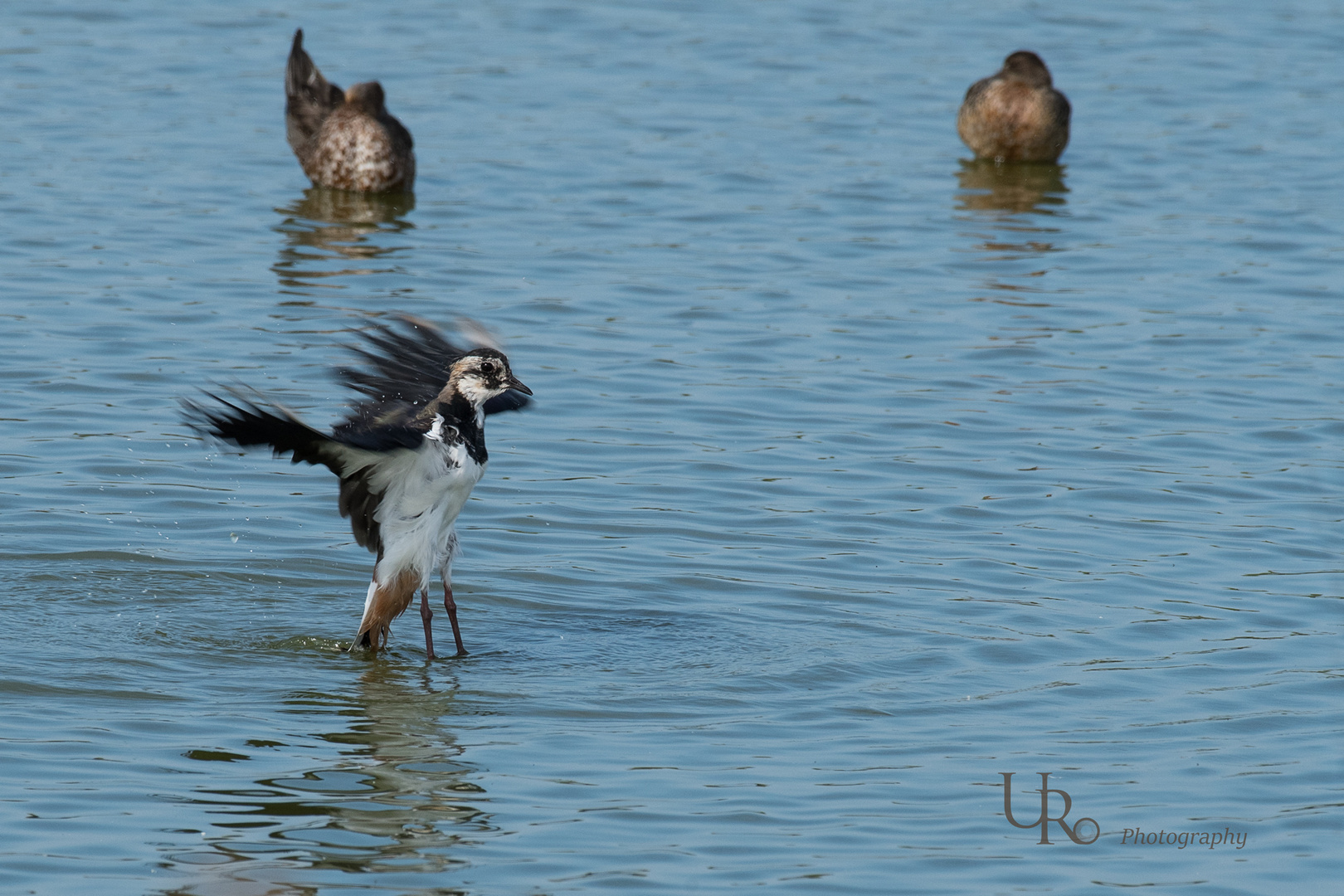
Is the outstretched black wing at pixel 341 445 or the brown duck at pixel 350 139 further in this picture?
the brown duck at pixel 350 139

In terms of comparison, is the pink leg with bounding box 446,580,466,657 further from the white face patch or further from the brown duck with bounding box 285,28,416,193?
the brown duck with bounding box 285,28,416,193

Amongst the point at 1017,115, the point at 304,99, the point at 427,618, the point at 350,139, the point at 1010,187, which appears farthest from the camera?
the point at 1017,115

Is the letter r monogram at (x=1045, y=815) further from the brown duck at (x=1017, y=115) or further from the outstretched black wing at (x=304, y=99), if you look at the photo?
the brown duck at (x=1017, y=115)

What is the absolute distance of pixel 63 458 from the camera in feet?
35.7

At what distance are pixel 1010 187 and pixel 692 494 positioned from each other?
8056 millimetres

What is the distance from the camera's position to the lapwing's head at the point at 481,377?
8695 mm

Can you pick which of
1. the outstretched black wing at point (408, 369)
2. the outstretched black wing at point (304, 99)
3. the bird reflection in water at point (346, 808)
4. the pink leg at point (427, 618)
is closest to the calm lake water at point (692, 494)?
the bird reflection in water at point (346, 808)

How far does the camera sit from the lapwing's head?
870 cm

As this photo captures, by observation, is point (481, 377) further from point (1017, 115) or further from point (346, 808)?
point (1017, 115)

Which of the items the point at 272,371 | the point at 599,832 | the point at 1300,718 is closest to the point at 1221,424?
the point at 1300,718

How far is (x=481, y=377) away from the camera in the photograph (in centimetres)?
870

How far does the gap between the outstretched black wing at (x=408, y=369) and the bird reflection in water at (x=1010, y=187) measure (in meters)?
8.38

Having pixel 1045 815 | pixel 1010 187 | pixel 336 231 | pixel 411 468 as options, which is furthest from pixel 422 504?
pixel 1010 187

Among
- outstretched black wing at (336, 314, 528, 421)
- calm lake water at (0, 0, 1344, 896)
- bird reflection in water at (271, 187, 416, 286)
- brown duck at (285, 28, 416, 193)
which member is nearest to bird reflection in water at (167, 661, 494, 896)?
calm lake water at (0, 0, 1344, 896)
